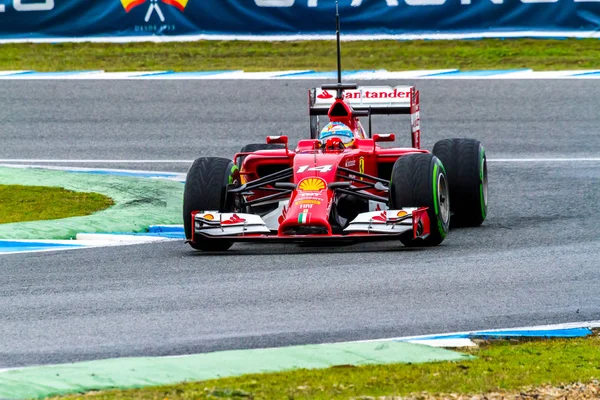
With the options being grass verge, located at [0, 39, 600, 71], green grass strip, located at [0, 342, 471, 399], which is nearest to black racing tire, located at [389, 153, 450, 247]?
green grass strip, located at [0, 342, 471, 399]

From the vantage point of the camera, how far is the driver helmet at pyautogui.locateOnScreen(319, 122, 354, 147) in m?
11.1

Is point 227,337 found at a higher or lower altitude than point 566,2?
lower

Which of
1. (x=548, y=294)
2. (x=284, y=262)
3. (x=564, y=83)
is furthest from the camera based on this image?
(x=564, y=83)

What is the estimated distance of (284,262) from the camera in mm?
9562

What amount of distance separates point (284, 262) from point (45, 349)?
2.95 metres

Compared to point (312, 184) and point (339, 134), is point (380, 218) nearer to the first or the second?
point (312, 184)

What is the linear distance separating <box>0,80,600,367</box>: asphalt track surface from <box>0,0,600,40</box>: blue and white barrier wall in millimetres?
3041

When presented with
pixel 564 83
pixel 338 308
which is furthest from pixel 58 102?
pixel 338 308

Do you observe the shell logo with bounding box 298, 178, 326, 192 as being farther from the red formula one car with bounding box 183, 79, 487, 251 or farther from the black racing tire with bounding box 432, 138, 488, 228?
the black racing tire with bounding box 432, 138, 488, 228

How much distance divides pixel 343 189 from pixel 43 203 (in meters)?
3.46

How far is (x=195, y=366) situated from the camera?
21.0 feet

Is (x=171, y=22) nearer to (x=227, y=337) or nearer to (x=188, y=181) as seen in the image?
(x=188, y=181)

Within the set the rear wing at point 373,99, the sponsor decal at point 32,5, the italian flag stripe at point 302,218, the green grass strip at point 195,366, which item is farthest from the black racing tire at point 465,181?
the sponsor decal at point 32,5

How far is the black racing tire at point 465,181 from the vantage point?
11.2 metres
